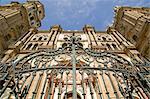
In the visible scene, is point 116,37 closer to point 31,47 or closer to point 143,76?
point 31,47

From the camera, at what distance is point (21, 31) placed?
26.4 meters

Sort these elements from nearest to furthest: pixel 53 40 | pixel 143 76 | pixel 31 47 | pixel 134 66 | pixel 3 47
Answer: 1. pixel 143 76
2. pixel 134 66
3. pixel 3 47
4. pixel 31 47
5. pixel 53 40

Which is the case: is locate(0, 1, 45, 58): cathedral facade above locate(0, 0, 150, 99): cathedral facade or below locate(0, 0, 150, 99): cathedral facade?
above

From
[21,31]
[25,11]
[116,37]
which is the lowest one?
[116,37]

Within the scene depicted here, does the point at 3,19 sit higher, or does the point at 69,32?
the point at 3,19

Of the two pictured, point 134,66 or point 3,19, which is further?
point 3,19

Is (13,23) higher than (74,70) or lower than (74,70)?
higher

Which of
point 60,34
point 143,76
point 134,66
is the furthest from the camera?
point 60,34

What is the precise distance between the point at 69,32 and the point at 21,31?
17.3 ft

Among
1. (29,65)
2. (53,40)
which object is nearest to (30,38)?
(53,40)

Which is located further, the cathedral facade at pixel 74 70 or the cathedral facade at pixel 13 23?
the cathedral facade at pixel 13 23

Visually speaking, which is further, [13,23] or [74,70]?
[13,23]

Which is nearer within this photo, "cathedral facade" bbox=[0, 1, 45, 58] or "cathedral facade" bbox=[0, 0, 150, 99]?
"cathedral facade" bbox=[0, 0, 150, 99]

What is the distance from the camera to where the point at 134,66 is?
6512mm
